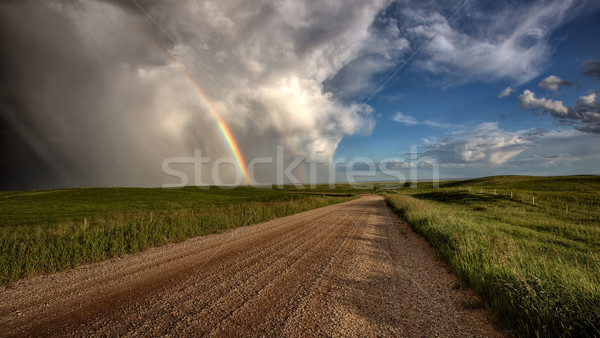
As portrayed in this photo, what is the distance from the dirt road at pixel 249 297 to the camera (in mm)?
3664

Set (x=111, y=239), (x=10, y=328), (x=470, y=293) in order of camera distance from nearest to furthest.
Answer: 1. (x=10, y=328)
2. (x=470, y=293)
3. (x=111, y=239)

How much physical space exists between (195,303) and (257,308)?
1.18m

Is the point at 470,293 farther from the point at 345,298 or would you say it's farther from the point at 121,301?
the point at 121,301

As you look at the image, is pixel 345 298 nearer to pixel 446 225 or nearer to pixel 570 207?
pixel 446 225

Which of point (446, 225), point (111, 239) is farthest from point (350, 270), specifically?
point (111, 239)

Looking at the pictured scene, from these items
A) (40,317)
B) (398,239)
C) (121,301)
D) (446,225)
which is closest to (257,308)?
(121,301)

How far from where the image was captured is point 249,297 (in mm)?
4633

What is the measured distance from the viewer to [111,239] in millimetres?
8539

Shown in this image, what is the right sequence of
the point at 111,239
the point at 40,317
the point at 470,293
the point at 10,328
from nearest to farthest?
the point at 10,328 < the point at 40,317 < the point at 470,293 < the point at 111,239

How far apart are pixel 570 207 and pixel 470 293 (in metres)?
27.9

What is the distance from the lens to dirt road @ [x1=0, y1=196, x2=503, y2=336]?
366 cm

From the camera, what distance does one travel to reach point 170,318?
12.8ft

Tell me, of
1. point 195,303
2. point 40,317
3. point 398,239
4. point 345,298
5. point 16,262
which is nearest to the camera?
point 40,317

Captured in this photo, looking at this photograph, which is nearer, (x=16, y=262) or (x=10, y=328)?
(x=10, y=328)
